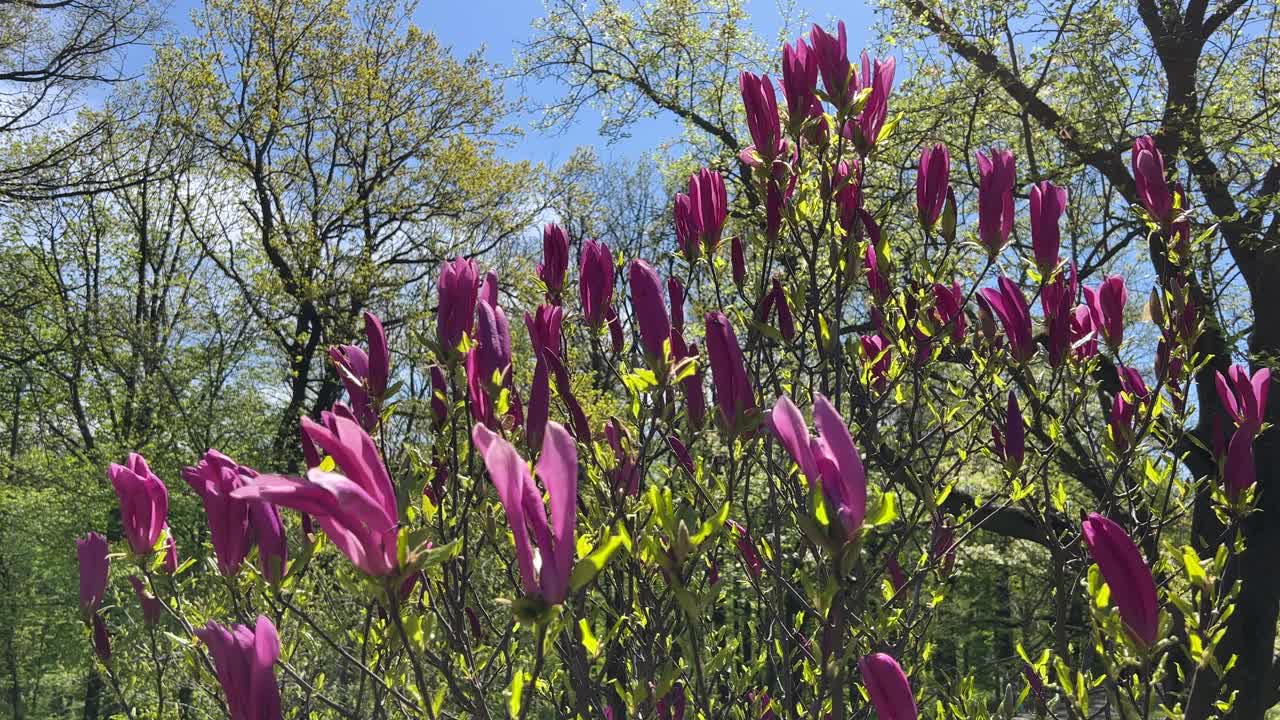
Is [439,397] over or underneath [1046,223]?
underneath

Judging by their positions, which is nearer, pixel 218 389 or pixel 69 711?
pixel 218 389

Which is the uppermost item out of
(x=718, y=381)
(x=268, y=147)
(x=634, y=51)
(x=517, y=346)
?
(x=268, y=147)

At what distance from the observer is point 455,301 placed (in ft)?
4.43

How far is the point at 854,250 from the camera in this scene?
5.54 feet

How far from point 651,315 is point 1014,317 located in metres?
0.81

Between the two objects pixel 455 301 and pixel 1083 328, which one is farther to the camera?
pixel 1083 328

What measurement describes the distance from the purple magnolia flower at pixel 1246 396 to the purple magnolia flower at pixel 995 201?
1.50ft

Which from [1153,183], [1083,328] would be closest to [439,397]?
[1083,328]

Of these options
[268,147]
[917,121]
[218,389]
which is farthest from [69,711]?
[917,121]

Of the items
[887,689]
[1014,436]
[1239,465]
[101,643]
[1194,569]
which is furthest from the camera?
[101,643]

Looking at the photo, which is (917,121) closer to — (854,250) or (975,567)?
(854,250)

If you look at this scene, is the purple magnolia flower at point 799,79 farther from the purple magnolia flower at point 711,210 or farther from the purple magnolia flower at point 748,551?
the purple magnolia flower at point 748,551

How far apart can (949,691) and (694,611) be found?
44.0 inches

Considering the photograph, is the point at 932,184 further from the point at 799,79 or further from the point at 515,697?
the point at 515,697
